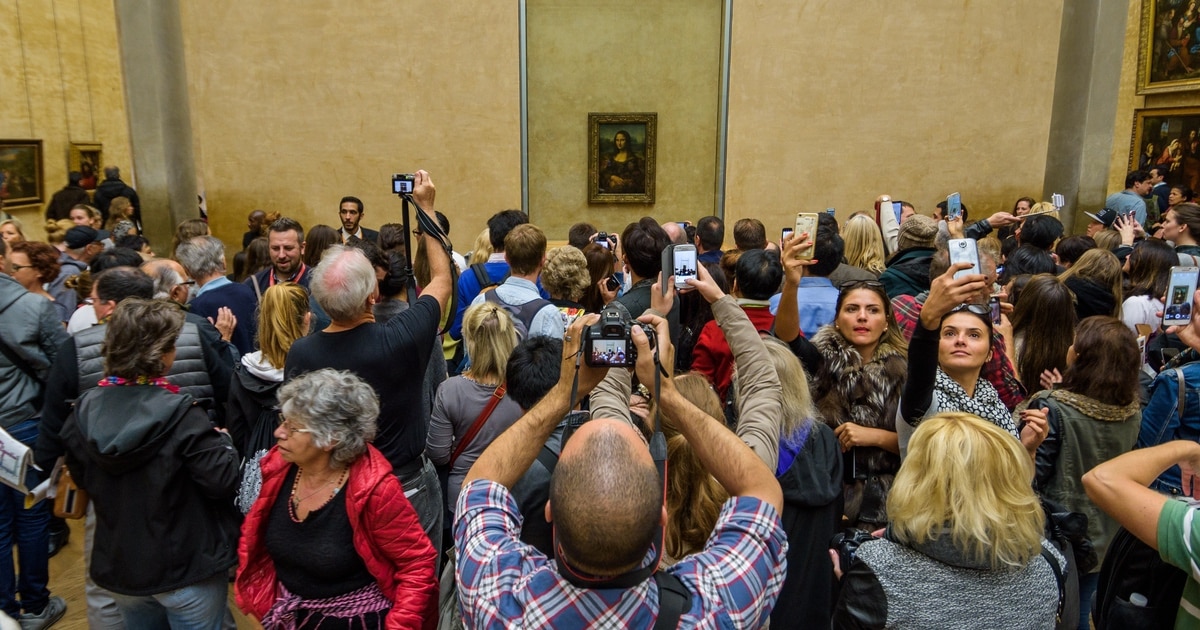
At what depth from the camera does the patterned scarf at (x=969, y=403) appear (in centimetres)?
324

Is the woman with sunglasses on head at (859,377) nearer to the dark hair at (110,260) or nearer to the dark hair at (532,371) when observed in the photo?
the dark hair at (532,371)

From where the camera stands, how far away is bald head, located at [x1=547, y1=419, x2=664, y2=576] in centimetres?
164

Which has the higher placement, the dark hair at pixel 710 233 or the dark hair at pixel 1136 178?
the dark hair at pixel 1136 178

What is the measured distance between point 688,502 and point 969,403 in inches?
53.4

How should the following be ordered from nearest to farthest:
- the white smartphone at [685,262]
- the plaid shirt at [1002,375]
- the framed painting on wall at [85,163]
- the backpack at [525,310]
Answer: the white smartphone at [685,262]
the plaid shirt at [1002,375]
the backpack at [525,310]
the framed painting on wall at [85,163]

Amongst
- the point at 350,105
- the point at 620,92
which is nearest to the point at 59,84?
the point at 350,105

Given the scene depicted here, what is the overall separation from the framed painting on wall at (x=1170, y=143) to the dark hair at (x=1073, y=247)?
28.4 feet

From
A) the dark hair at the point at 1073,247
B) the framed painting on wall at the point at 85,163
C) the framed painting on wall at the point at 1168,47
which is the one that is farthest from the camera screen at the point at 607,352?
the framed painting on wall at the point at 1168,47

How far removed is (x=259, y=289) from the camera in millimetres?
5648

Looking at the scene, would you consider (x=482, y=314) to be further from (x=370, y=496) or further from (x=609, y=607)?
(x=609, y=607)

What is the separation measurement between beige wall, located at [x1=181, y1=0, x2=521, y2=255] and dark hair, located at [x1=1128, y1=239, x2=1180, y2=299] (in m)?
8.60

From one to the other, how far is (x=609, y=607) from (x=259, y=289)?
4.69 m

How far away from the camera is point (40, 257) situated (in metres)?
5.23

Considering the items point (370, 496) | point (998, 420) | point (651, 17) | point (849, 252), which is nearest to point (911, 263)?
point (849, 252)
